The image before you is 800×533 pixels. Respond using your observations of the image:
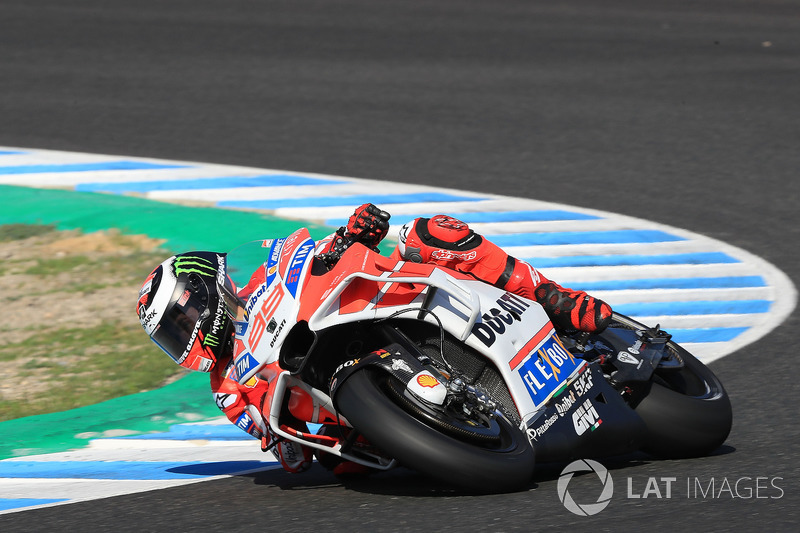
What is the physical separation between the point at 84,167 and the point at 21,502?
23.2 feet

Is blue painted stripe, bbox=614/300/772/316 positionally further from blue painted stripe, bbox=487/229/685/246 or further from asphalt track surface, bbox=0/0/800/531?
blue painted stripe, bbox=487/229/685/246

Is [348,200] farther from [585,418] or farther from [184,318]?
[585,418]

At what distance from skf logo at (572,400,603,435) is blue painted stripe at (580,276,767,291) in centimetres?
363

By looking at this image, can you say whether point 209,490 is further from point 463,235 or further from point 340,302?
point 463,235

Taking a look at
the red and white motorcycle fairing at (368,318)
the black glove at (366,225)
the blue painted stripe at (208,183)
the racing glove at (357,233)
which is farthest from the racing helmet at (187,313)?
the blue painted stripe at (208,183)

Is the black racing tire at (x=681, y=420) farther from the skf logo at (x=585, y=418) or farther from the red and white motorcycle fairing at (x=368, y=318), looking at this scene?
the red and white motorcycle fairing at (x=368, y=318)

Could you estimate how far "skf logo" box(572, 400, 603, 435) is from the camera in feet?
16.1

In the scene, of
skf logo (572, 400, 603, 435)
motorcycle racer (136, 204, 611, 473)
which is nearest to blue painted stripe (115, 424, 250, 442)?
motorcycle racer (136, 204, 611, 473)

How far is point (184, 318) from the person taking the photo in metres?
5.06

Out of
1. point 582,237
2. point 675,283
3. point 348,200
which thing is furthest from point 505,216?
point 675,283

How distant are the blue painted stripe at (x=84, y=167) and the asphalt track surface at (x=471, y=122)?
0.30m

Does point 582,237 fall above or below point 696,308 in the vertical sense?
above

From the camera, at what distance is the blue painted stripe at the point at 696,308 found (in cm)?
805

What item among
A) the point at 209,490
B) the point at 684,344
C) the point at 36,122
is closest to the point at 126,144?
the point at 36,122
